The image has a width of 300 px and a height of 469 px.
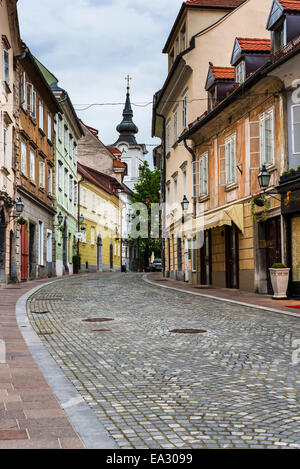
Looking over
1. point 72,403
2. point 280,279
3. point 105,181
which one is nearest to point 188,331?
point 72,403

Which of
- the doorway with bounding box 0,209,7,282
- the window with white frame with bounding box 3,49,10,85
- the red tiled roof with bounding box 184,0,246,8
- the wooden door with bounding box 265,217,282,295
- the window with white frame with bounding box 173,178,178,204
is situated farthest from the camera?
the window with white frame with bounding box 173,178,178,204

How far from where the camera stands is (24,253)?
25984mm

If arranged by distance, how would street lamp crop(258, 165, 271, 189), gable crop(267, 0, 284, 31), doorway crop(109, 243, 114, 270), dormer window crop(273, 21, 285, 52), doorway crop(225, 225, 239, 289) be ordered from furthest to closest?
doorway crop(109, 243, 114, 270) < doorway crop(225, 225, 239, 289) < dormer window crop(273, 21, 285, 52) < gable crop(267, 0, 284, 31) < street lamp crop(258, 165, 271, 189)

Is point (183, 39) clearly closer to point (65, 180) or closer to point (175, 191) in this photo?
point (175, 191)

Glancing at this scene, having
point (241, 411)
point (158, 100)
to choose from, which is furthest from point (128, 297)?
point (158, 100)

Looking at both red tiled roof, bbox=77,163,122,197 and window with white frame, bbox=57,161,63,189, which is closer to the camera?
window with white frame, bbox=57,161,63,189

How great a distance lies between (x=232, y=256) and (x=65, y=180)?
19588 millimetres

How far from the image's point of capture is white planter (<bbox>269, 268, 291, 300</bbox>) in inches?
632

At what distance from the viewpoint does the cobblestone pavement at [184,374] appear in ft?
14.3

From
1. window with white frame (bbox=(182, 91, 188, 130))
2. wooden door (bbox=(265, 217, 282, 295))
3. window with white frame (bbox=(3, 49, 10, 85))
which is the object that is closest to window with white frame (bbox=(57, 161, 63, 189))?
window with white frame (bbox=(182, 91, 188, 130))

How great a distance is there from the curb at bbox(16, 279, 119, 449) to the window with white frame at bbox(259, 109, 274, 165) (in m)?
11.4

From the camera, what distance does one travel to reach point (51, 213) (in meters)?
33.0

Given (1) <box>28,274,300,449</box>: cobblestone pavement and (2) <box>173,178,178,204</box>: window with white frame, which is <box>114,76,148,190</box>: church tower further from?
(1) <box>28,274,300,449</box>: cobblestone pavement

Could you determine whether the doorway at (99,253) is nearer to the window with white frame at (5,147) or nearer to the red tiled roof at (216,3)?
the red tiled roof at (216,3)
